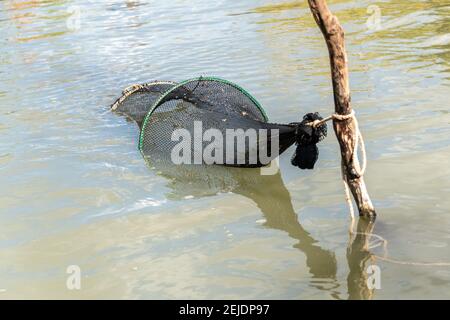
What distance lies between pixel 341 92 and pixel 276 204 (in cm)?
155

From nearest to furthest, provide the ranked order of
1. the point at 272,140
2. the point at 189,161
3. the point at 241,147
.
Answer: the point at 272,140
the point at 241,147
the point at 189,161

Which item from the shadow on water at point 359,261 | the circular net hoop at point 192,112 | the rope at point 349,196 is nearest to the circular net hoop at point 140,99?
the circular net hoop at point 192,112

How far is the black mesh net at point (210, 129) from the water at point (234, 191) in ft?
0.97

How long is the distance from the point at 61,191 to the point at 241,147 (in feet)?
6.55

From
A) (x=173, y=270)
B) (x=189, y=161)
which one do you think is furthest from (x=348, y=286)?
(x=189, y=161)

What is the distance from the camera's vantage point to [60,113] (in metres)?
8.99

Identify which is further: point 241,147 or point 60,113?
point 60,113

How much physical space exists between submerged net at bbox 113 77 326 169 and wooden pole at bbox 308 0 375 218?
794mm

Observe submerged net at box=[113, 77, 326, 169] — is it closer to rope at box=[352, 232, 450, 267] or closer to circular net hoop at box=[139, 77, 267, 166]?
circular net hoop at box=[139, 77, 267, 166]

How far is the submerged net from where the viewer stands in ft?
19.4

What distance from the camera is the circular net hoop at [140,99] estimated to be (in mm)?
7727

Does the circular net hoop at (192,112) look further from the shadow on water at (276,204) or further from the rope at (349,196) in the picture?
the rope at (349,196)

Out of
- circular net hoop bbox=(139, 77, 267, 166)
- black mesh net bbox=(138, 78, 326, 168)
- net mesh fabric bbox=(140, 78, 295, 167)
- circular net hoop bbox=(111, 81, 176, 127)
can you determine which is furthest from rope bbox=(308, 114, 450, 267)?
circular net hoop bbox=(111, 81, 176, 127)
